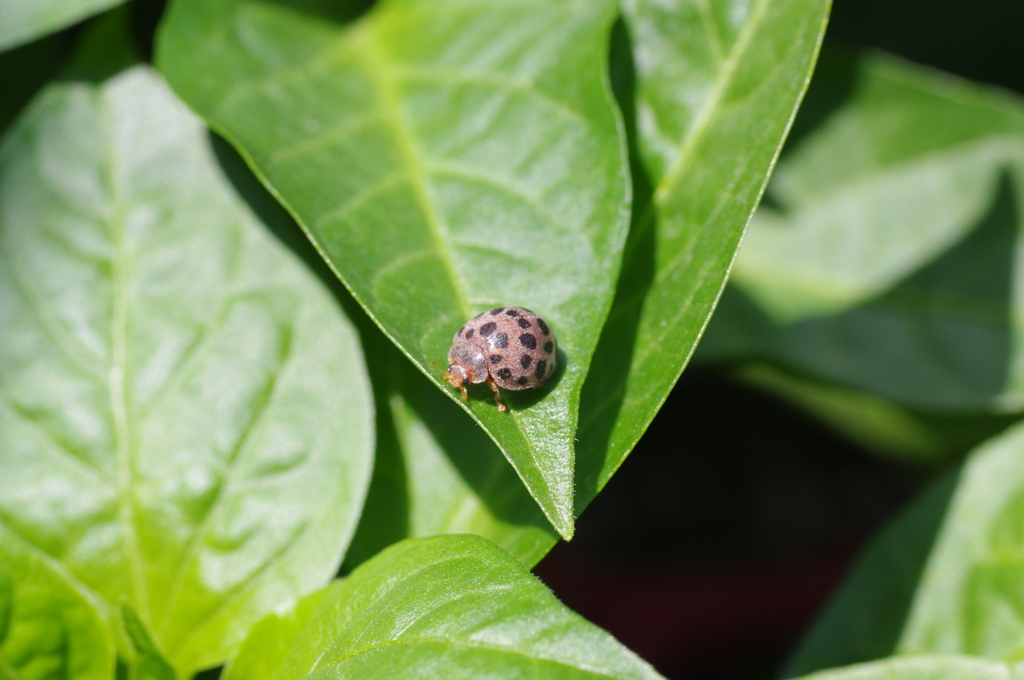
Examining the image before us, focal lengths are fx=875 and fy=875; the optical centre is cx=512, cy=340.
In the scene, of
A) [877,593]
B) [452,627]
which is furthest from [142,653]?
[877,593]

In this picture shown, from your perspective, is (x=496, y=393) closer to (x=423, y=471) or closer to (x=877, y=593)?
(x=423, y=471)

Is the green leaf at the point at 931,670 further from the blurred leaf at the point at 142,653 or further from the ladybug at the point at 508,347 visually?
the blurred leaf at the point at 142,653

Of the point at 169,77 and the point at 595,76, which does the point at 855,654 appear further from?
the point at 169,77

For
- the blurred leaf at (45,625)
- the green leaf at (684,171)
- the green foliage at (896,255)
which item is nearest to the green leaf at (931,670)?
the green leaf at (684,171)

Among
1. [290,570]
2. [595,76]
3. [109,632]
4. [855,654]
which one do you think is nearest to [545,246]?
[595,76]

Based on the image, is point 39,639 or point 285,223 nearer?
point 39,639

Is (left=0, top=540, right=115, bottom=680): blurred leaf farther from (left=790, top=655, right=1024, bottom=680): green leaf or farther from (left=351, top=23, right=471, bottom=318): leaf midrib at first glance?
(left=790, top=655, right=1024, bottom=680): green leaf
